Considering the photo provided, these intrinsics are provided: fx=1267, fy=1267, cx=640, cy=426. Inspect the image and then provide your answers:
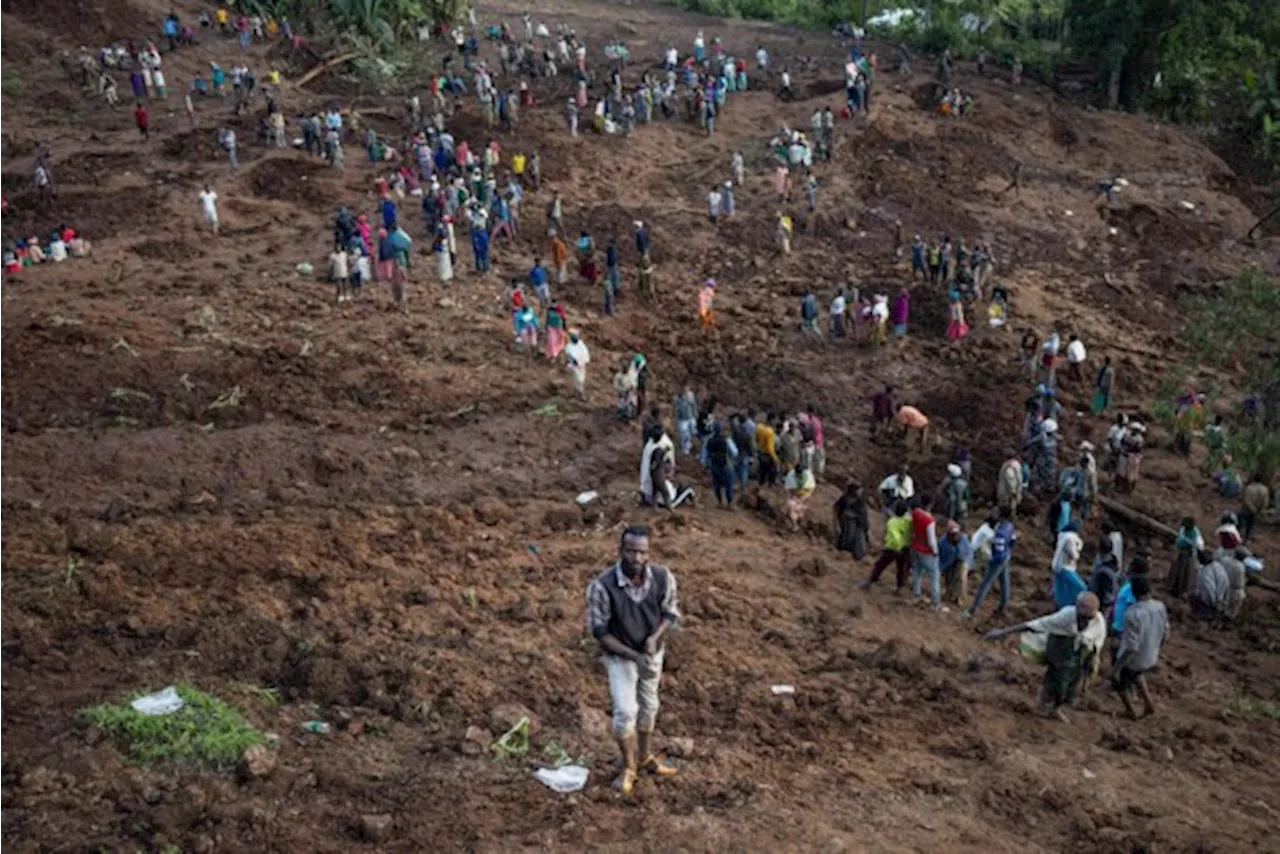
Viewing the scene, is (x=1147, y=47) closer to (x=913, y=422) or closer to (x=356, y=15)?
(x=913, y=422)

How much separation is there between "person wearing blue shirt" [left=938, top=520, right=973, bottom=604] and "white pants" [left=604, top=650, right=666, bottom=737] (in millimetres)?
5972

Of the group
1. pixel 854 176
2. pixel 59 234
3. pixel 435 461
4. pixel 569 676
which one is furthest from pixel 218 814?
pixel 854 176

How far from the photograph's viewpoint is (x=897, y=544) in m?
12.3

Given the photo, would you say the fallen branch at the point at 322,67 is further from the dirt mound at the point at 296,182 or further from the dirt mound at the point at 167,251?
the dirt mound at the point at 167,251

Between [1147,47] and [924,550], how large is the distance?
26414 millimetres

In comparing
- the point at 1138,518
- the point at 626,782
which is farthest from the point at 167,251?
the point at 626,782

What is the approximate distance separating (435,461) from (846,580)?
5406 mm

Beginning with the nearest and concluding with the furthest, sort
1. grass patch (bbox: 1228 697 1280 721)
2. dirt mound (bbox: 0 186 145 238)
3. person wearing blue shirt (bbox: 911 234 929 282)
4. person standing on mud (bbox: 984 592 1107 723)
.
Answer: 1. person standing on mud (bbox: 984 592 1107 723)
2. grass patch (bbox: 1228 697 1280 721)
3. person wearing blue shirt (bbox: 911 234 929 282)
4. dirt mound (bbox: 0 186 145 238)

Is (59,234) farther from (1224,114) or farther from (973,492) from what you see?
(1224,114)

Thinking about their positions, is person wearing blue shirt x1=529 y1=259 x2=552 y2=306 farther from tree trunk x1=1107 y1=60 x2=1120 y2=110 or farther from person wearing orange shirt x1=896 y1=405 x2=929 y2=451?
tree trunk x1=1107 y1=60 x2=1120 y2=110

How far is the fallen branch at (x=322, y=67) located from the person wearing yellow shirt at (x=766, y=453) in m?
22.4

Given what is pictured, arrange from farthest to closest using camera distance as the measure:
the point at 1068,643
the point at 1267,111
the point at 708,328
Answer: the point at 1267,111
the point at 708,328
the point at 1068,643

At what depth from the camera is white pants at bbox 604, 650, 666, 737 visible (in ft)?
23.2

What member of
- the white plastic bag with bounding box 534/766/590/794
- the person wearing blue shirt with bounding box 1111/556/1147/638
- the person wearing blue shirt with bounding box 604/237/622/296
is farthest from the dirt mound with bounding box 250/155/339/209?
the white plastic bag with bounding box 534/766/590/794
